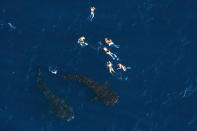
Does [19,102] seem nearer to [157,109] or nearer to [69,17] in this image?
[69,17]

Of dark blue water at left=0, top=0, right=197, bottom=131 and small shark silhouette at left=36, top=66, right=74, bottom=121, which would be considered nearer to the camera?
small shark silhouette at left=36, top=66, right=74, bottom=121

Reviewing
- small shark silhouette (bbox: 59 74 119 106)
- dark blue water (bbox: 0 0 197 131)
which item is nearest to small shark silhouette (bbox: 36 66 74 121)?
dark blue water (bbox: 0 0 197 131)

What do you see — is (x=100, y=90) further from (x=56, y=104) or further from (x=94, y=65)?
(x=56, y=104)

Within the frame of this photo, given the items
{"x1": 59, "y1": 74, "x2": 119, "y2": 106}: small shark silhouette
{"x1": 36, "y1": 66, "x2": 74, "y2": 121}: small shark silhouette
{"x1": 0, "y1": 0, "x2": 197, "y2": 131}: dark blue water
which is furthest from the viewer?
{"x1": 0, "y1": 0, "x2": 197, "y2": 131}: dark blue water

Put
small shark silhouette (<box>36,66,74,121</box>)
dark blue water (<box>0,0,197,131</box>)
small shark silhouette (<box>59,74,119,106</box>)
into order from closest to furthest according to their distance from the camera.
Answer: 1. small shark silhouette (<box>36,66,74,121</box>)
2. small shark silhouette (<box>59,74,119,106</box>)
3. dark blue water (<box>0,0,197,131</box>)

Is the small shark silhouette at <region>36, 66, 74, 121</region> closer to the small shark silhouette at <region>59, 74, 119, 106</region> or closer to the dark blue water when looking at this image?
the dark blue water

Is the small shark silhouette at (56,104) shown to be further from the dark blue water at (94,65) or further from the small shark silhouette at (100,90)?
the small shark silhouette at (100,90)
